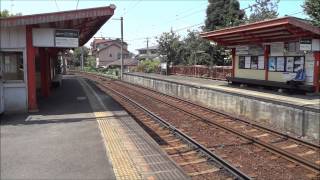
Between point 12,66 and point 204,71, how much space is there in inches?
1024

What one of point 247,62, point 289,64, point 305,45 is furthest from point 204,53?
point 305,45

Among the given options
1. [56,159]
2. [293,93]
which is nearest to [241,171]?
[56,159]

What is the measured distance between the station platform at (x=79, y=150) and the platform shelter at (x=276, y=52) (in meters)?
9.20

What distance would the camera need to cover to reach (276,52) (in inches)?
→ 821

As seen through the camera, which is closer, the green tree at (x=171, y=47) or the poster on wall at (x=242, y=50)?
the poster on wall at (x=242, y=50)

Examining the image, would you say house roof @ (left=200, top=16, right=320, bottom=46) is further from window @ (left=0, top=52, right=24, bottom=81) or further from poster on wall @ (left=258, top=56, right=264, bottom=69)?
window @ (left=0, top=52, right=24, bottom=81)

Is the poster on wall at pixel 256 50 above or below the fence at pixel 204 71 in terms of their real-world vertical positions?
above

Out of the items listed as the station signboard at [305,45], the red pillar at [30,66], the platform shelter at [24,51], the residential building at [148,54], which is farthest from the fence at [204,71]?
the residential building at [148,54]

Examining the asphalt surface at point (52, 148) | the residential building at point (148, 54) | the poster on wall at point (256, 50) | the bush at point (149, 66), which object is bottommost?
the asphalt surface at point (52, 148)

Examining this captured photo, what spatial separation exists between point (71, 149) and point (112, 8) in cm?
872

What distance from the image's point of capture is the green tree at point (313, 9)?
2848cm

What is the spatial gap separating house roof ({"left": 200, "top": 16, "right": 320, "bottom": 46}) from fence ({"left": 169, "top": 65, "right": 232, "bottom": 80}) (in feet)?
28.0

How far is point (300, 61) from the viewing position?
19.2 metres

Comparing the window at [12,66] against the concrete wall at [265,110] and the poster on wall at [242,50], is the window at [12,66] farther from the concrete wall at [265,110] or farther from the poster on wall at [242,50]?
the poster on wall at [242,50]
